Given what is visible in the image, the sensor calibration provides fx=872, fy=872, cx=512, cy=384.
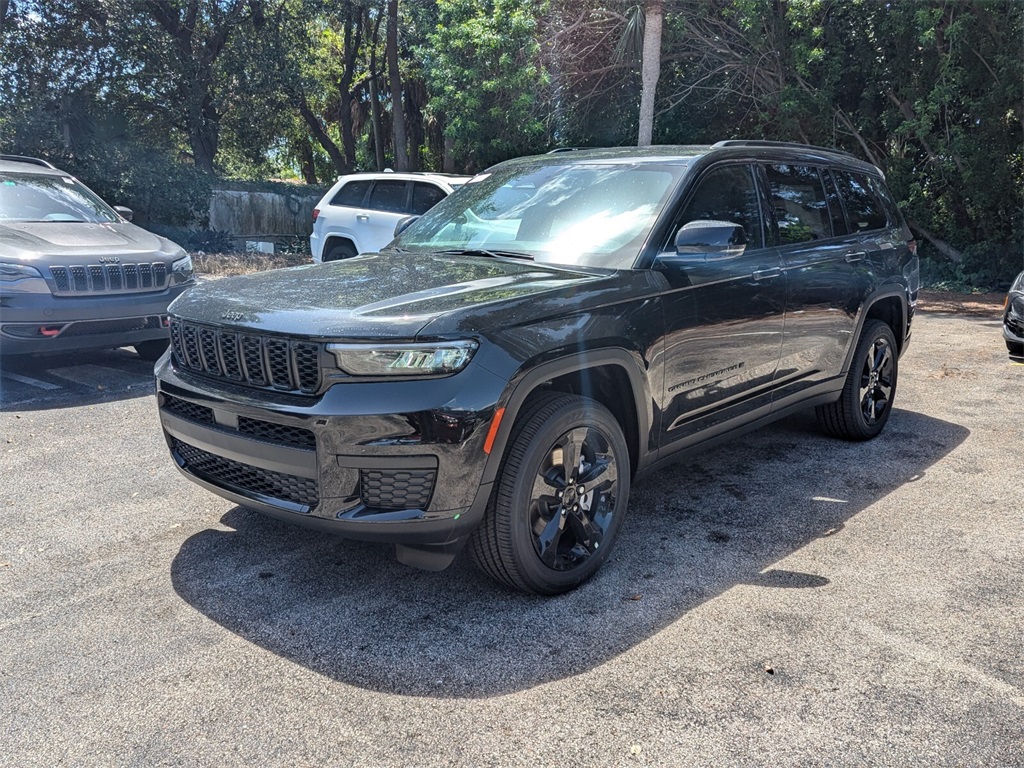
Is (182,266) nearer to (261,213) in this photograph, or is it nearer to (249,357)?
(249,357)

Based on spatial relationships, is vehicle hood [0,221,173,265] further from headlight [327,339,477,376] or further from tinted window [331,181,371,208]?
headlight [327,339,477,376]

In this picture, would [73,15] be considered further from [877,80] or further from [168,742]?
[168,742]

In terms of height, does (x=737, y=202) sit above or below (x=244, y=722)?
above

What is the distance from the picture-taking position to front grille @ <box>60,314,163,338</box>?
6730 mm

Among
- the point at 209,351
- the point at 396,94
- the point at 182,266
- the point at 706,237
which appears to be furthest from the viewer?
the point at 396,94

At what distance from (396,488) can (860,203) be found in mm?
4003

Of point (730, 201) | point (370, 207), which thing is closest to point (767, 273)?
point (730, 201)

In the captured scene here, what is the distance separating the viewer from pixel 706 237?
3.91 m

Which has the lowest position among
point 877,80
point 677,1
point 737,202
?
point 737,202

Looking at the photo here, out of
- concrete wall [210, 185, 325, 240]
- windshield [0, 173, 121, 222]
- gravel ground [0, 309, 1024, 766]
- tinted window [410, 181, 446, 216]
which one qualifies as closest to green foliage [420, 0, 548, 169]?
→ concrete wall [210, 185, 325, 240]

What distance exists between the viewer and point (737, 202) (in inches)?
178

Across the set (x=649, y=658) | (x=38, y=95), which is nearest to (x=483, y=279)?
(x=649, y=658)

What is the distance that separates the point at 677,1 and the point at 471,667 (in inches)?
622

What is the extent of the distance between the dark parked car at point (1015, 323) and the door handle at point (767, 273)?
169 inches
